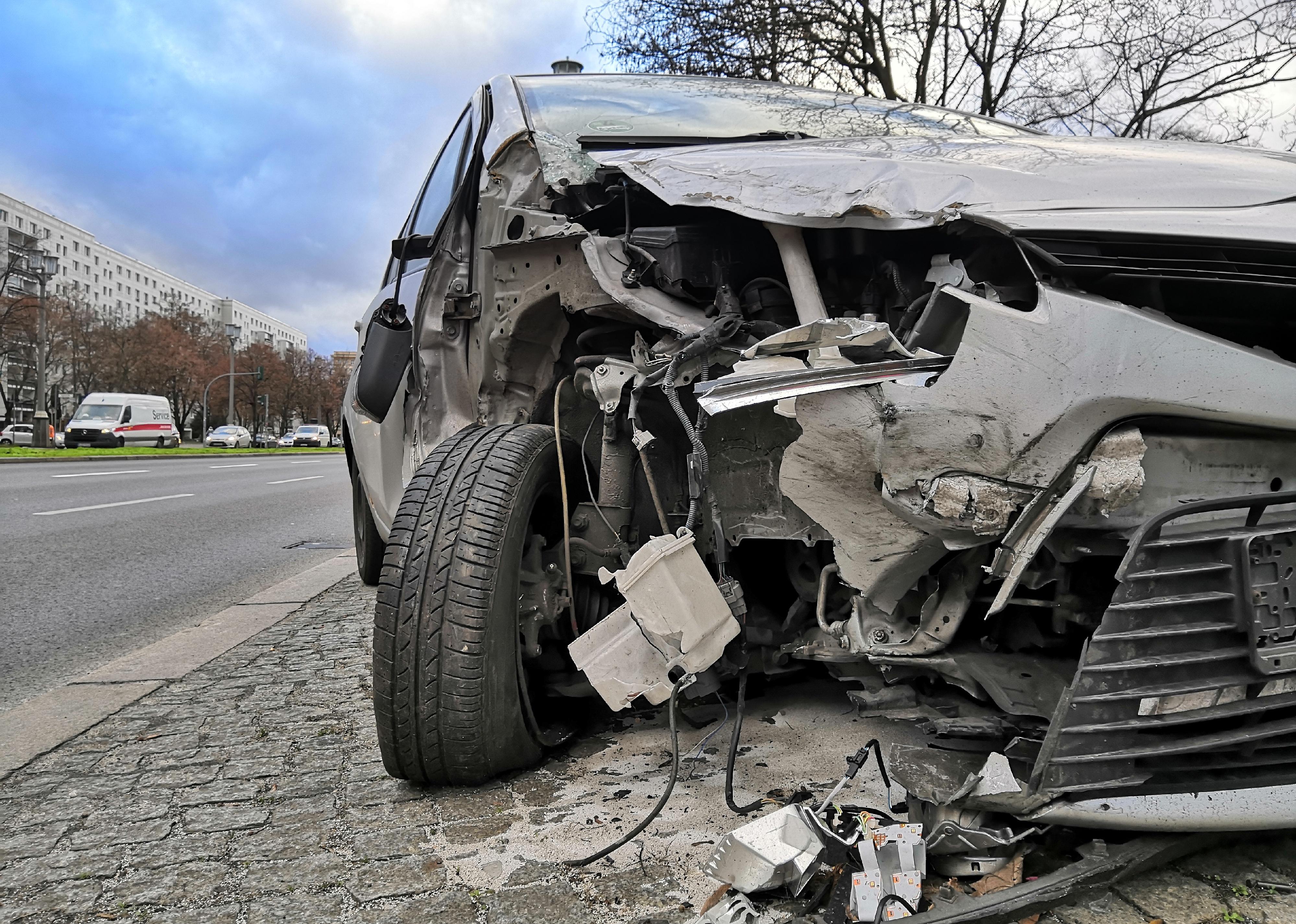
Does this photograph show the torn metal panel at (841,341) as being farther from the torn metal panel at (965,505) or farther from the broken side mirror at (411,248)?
the broken side mirror at (411,248)

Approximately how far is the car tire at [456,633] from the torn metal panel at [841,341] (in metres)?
0.76

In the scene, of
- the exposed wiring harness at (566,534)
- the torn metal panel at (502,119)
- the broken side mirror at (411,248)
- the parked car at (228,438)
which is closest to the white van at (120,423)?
the parked car at (228,438)

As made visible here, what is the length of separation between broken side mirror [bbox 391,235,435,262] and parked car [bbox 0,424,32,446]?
→ 37.6 meters

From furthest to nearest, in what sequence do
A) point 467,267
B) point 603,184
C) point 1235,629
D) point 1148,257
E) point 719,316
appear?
point 467,267 < point 603,184 < point 719,316 < point 1148,257 < point 1235,629

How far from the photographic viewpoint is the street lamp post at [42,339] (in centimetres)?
2589

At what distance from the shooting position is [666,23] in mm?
11625

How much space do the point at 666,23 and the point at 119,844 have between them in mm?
12043

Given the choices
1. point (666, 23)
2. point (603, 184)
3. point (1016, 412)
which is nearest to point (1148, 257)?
point (1016, 412)

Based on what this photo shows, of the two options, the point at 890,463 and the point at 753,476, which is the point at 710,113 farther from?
A: the point at 890,463

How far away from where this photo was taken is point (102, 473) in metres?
15.8

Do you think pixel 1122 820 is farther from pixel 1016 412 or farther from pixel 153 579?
pixel 153 579

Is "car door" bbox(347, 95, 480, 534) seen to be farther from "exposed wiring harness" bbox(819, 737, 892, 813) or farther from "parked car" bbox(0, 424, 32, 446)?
"parked car" bbox(0, 424, 32, 446)

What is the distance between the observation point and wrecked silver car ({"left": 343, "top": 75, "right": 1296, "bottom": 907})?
1.42 m

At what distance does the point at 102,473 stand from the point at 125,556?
11107mm
